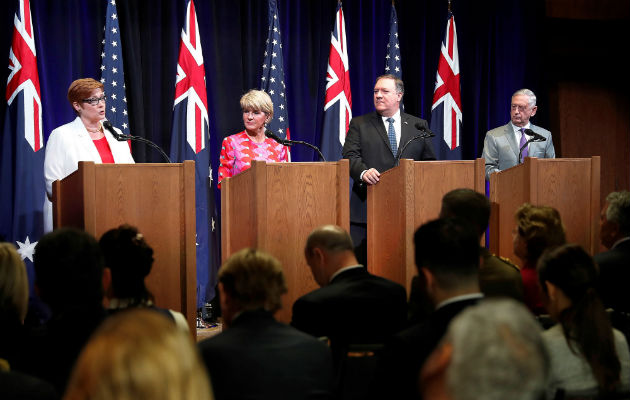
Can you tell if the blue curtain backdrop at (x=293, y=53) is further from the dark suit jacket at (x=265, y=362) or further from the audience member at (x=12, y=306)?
the dark suit jacket at (x=265, y=362)

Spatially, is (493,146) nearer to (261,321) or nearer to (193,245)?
(193,245)

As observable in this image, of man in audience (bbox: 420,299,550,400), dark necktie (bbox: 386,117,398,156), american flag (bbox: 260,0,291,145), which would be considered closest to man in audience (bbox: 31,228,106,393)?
man in audience (bbox: 420,299,550,400)

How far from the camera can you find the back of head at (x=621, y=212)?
11.9 ft

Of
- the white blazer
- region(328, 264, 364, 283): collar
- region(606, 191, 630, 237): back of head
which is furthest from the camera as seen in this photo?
the white blazer

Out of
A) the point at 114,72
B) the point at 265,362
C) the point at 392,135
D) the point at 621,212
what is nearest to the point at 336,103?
the point at 392,135

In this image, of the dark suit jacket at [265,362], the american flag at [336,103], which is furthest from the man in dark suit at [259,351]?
the american flag at [336,103]

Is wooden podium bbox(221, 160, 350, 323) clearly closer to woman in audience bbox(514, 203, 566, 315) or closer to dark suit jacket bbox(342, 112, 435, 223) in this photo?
woman in audience bbox(514, 203, 566, 315)

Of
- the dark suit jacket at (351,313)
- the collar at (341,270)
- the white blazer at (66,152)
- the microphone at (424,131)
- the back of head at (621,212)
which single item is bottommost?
the dark suit jacket at (351,313)

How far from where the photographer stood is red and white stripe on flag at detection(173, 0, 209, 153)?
667 cm

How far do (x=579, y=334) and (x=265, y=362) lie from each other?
3.29 feet

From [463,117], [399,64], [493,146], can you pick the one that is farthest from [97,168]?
[463,117]

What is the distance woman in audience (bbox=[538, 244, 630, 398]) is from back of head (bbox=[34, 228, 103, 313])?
1.45 metres

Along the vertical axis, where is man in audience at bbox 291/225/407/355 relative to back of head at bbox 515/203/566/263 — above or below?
below

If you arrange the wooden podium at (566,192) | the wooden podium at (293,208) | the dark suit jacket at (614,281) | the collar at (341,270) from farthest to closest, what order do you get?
the wooden podium at (566,192) < the wooden podium at (293,208) < the dark suit jacket at (614,281) < the collar at (341,270)
